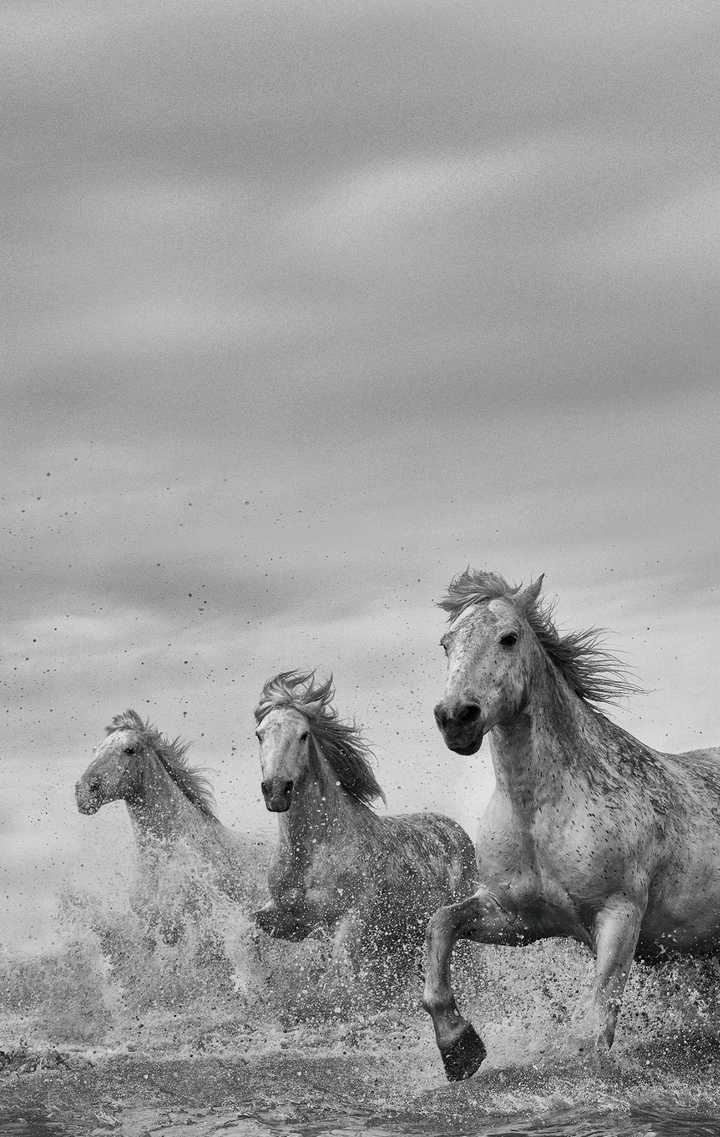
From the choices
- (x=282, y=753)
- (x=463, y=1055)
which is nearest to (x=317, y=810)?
(x=282, y=753)

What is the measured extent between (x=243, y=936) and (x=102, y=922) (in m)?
1.63

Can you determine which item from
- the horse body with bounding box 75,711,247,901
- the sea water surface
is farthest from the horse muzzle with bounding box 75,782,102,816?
the sea water surface

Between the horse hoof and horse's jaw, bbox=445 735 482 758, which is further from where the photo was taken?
the horse hoof

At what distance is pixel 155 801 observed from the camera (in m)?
15.4

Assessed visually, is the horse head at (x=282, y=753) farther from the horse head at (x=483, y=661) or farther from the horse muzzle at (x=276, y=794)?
the horse head at (x=483, y=661)

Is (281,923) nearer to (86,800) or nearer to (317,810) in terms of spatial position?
(317,810)

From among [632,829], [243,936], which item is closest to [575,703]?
[632,829]

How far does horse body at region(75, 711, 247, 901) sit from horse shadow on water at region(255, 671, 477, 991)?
2.16 metres

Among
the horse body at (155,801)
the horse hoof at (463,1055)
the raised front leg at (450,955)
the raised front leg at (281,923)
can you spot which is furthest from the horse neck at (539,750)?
the horse body at (155,801)

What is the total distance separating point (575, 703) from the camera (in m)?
9.70

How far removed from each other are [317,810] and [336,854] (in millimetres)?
363

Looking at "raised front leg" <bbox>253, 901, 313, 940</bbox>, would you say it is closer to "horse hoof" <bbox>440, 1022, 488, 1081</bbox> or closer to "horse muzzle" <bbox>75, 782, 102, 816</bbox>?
"horse muzzle" <bbox>75, 782, 102, 816</bbox>

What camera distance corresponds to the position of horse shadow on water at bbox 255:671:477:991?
1250cm

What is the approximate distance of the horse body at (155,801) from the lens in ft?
49.7
